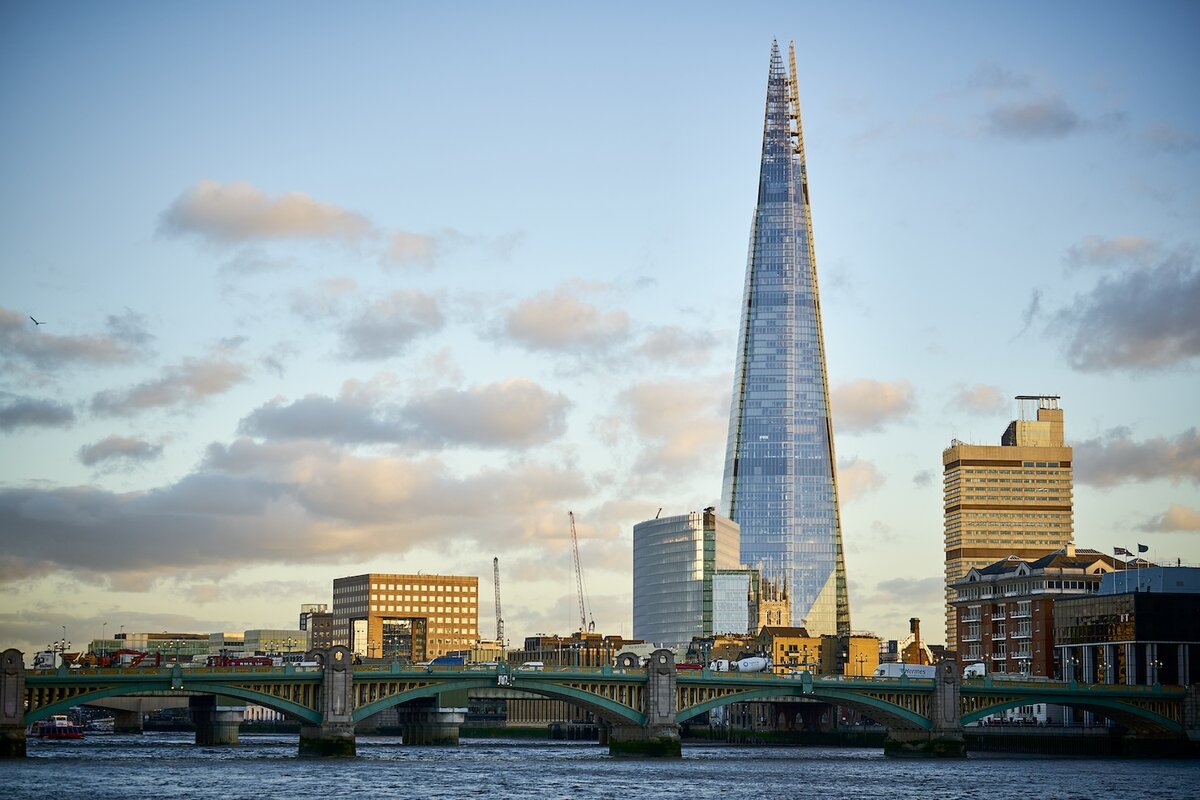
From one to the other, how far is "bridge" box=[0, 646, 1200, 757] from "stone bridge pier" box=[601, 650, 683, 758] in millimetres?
136

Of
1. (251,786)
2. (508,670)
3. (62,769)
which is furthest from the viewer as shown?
(508,670)

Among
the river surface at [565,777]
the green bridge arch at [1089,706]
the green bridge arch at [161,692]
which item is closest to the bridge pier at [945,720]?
the green bridge arch at [1089,706]

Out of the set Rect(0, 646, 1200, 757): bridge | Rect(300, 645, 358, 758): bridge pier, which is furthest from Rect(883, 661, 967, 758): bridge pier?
Rect(300, 645, 358, 758): bridge pier

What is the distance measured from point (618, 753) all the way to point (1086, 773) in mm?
45789

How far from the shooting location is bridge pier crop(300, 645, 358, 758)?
165000 millimetres

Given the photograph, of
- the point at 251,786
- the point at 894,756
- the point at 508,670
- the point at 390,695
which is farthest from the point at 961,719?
the point at 251,786

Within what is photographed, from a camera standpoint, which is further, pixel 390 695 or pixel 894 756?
pixel 894 756

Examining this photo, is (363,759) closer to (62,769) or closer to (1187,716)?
(62,769)

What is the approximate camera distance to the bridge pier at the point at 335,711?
541 feet

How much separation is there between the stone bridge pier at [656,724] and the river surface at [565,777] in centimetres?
222

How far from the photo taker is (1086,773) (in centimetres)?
16375

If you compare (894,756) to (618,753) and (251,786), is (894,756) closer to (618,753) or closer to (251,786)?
(618,753)

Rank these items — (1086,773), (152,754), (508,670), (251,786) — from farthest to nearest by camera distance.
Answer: (152,754) < (508,670) < (1086,773) < (251,786)

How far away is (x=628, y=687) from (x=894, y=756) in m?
33.1
